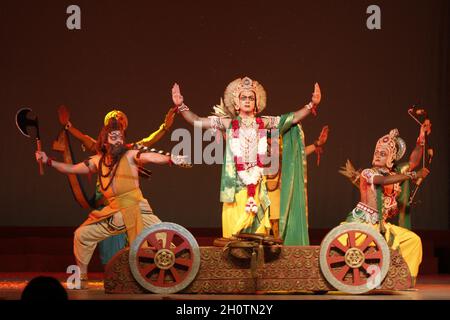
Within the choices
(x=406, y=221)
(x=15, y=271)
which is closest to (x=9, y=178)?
(x=15, y=271)

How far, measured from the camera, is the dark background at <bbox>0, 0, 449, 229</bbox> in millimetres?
9430

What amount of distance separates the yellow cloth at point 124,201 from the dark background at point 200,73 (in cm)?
197

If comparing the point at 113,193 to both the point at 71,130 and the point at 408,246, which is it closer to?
the point at 71,130

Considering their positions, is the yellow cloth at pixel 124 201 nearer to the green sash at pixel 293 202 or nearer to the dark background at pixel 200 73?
the green sash at pixel 293 202

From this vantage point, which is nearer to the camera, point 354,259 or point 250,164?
point 354,259

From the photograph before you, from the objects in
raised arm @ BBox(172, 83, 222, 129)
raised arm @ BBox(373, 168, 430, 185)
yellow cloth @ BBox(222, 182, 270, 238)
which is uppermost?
raised arm @ BBox(172, 83, 222, 129)

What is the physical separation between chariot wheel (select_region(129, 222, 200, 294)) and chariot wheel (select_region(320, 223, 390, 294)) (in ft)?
2.96

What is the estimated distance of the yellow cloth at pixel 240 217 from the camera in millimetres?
7016

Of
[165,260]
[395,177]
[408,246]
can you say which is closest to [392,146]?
[395,177]

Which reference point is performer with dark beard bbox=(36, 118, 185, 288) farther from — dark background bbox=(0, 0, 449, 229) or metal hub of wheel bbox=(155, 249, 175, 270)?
dark background bbox=(0, 0, 449, 229)

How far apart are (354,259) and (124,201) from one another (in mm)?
1789

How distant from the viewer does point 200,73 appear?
9484mm

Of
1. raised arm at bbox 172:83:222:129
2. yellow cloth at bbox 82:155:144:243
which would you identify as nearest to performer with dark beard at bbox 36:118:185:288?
yellow cloth at bbox 82:155:144:243
